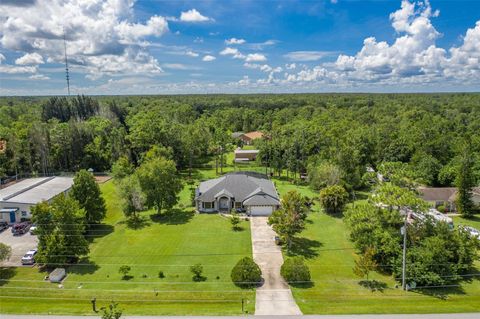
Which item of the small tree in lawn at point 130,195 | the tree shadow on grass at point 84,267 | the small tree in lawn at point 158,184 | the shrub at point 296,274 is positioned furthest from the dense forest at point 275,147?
the tree shadow on grass at point 84,267

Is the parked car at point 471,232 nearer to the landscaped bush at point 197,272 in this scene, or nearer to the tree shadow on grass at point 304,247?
the tree shadow on grass at point 304,247

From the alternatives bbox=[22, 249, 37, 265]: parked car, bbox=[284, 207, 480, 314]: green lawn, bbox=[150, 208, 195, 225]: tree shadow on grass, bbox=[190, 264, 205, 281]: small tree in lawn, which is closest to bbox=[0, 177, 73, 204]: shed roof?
bbox=[22, 249, 37, 265]: parked car

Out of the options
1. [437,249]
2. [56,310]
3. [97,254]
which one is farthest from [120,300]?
[437,249]

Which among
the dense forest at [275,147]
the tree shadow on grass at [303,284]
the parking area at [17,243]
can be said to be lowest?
the tree shadow on grass at [303,284]

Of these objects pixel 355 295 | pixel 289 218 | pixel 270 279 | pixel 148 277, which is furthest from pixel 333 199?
pixel 148 277

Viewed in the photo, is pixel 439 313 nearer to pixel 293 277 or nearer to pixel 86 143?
pixel 293 277

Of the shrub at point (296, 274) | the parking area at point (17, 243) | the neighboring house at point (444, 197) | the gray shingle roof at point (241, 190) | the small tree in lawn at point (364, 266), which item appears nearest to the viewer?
the small tree in lawn at point (364, 266)
